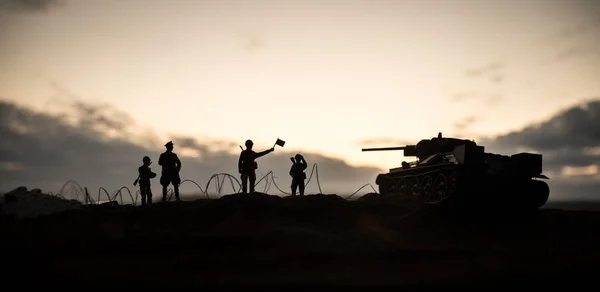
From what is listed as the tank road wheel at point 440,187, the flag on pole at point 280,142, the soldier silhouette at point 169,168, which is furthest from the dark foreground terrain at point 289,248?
the flag on pole at point 280,142

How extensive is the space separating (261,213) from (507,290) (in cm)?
801

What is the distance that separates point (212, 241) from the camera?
11016 millimetres

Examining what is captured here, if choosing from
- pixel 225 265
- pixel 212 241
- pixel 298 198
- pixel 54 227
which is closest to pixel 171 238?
pixel 212 241

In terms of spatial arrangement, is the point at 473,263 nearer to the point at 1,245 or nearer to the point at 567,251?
the point at 567,251

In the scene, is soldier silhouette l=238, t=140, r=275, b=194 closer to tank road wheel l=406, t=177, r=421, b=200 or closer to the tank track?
the tank track

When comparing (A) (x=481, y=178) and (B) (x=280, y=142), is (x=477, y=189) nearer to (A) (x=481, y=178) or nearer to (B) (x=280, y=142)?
(A) (x=481, y=178)

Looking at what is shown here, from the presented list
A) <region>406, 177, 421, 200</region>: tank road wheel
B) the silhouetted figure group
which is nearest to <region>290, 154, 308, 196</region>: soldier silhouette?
the silhouetted figure group

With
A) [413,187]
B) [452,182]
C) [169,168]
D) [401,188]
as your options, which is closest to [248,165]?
[169,168]

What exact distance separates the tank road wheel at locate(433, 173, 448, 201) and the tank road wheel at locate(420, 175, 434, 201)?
0.75ft

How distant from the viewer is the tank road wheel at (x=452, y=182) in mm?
17658

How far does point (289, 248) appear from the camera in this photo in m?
10.7

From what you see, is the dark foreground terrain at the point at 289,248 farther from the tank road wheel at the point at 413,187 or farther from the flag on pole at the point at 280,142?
the tank road wheel at the point at 413,187

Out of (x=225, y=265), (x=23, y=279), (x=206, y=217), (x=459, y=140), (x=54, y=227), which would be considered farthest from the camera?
(x=459, y=140)

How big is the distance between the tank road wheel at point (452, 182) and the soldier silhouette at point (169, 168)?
1040 centimetres
